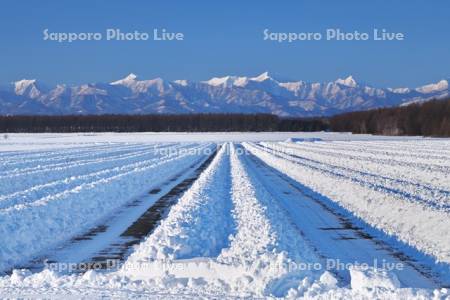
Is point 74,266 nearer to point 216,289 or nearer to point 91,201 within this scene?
point 216,289

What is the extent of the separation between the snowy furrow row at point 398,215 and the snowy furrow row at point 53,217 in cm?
619

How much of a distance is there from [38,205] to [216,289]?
761 centimetres

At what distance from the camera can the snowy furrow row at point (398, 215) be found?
11.6m

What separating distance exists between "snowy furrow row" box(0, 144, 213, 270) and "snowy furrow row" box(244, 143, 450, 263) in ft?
20.3

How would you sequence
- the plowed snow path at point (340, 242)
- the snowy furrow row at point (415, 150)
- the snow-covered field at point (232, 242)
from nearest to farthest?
the snow-covered field at point (232, 242), the plowed snow path at point (340, 242), the snowy furrow row at point (415, 150)

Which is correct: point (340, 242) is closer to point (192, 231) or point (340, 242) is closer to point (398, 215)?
point (192, 231)

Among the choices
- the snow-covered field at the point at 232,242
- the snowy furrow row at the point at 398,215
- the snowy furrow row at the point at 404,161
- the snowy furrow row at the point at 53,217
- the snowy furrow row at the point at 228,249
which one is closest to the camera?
the snow-covered field at the point at 232,242

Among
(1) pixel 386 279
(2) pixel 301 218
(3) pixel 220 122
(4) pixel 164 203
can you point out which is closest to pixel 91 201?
(4) pixel 164 203

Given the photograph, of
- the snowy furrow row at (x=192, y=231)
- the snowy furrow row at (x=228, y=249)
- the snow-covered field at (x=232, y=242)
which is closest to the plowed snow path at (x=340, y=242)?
the snow-covered field at (x=232, y=242)

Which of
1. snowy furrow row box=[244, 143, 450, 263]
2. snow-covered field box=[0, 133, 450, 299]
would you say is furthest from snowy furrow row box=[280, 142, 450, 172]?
snowy furrow row box=[244, 143, 450, 263]

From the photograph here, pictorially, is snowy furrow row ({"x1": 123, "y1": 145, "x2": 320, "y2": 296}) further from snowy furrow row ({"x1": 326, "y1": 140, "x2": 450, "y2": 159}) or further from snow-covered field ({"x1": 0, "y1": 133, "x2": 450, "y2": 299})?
snowy furrow row ({"x1": 326, "y1": 140, "x2": 450, "y2": 159})

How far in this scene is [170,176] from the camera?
27.5 meters

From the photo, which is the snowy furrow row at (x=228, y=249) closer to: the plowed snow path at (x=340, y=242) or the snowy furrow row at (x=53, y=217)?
the plowed snow path at (x=340, y=242)

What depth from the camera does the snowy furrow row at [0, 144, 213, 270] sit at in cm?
1141
